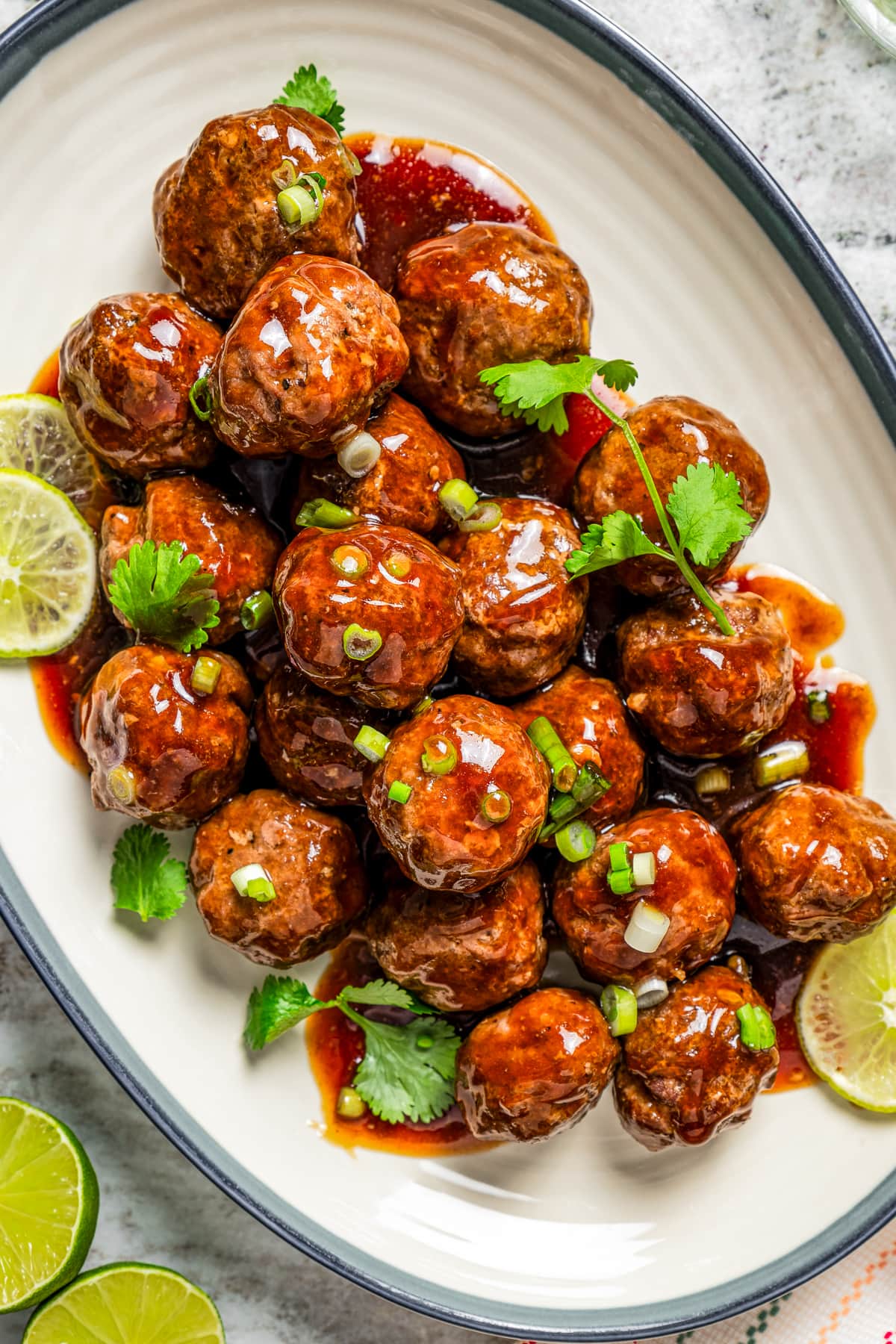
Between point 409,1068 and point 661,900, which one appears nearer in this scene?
point 661,900

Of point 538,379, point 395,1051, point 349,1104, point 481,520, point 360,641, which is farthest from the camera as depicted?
point 349,1104

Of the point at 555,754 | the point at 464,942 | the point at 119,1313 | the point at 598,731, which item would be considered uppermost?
the point at 598,731

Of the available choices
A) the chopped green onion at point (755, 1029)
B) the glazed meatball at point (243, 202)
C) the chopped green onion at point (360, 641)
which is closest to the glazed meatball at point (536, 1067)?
the chopped green onion at point (755, 1029)

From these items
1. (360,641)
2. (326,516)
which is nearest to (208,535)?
(326,516)

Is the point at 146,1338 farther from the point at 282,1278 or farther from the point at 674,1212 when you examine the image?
the point at 674,1212

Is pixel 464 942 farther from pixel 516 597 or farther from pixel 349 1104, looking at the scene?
pixel 516 597

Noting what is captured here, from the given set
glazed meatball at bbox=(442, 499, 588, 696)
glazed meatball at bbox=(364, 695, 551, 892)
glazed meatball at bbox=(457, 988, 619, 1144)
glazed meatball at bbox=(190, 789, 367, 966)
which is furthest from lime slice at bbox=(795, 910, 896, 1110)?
glazed meatball at bbox=(190, 789, 367, 966)

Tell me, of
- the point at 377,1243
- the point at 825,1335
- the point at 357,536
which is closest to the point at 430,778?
the point at 357,536
